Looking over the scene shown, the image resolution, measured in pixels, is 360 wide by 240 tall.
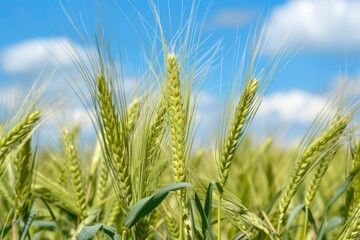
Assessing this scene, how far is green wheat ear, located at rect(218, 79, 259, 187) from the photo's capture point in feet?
6.31

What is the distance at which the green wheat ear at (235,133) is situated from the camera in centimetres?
192

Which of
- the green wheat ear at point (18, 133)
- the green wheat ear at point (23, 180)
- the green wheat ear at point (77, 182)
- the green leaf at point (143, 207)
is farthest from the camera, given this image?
the green wheat ear at point (77, 182)

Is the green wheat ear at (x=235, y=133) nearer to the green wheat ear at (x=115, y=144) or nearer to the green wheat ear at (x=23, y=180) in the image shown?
the green wheat ear at (x=115, y=144)

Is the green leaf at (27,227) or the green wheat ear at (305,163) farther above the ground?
the green wheat ear at (305,163)

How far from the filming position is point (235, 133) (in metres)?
1.95

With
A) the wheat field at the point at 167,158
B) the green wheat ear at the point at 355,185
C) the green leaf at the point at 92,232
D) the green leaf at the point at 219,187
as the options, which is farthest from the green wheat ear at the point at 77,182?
the green wheat ear at the point at 355,185

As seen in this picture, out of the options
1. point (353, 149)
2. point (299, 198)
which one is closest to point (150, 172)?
point (353, 149)

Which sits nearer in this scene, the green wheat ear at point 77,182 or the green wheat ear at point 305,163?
the green wheat ear at point 305,163

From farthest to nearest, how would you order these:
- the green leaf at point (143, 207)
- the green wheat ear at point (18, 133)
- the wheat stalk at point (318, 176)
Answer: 1. the wheat stalk at point (318, 176)
2. the green wheat ear at point (18, 133)
3. the green leaf at point (143, 207)

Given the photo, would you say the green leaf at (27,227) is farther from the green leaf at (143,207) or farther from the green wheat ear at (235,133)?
the green wheat ear at (235,133)

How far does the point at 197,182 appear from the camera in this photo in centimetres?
220

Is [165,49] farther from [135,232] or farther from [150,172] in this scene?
[135,232]

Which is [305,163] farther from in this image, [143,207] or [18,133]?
[18,133]

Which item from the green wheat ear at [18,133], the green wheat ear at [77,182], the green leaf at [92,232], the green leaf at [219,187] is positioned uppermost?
the green wheat ear at [18,133]
